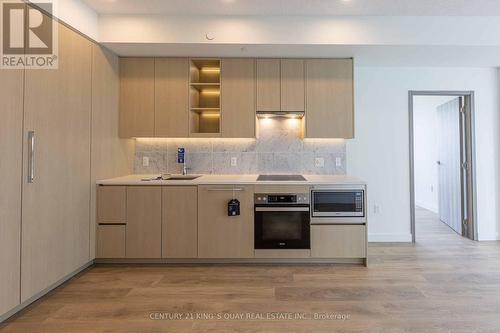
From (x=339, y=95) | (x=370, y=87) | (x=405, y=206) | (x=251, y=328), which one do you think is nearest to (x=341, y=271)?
(x=251, y=328)

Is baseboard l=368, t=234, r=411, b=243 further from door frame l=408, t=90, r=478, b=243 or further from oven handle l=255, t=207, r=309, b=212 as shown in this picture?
oven handle l=255, t=207, r=309, b=212

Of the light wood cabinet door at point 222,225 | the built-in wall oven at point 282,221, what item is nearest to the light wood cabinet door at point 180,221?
the light wood cabinet door at point 222,225

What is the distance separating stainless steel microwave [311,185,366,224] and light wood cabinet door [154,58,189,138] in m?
1.70

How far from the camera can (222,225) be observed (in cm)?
311

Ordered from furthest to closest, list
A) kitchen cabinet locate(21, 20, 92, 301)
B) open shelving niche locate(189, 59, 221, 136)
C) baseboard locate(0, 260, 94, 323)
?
open shelving niche locate(189, 59, 221, 136)
kitchen cabinet locate(21, 20, 92, 301)
baseboard locate(0, 260, 94, 323)

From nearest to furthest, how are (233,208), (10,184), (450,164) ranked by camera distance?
(10,184)
(233,208)
(450,164)

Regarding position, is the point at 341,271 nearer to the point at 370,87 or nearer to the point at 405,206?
the point at 405,206

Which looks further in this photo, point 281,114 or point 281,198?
point 281,114

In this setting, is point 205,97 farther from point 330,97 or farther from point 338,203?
point 338,203

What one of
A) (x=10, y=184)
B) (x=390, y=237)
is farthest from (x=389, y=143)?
A: (x=10, y=184)

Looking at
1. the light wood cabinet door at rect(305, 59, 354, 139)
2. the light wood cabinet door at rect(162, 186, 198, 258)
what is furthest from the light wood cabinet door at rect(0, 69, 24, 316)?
the light wood cabinet door at rect(305, 59, 354, 139)

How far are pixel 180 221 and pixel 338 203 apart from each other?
1679mm

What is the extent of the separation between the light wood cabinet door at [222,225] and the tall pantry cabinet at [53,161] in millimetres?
1146

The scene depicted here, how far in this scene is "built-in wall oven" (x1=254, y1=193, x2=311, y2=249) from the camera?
3.09 metres
